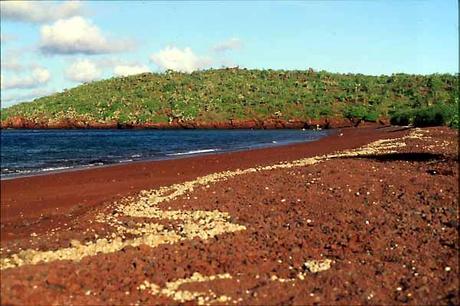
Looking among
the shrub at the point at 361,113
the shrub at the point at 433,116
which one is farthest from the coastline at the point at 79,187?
the shrub at the point at 361,113

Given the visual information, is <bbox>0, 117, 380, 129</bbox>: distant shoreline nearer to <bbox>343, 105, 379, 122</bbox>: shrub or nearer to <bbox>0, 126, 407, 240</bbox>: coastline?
<bbox>343, 105, 379, 122</bbox>: shrub

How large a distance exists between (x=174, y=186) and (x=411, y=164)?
868cm

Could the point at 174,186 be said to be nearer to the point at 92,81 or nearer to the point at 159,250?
the point at 159,250

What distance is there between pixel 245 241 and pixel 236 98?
98297mm

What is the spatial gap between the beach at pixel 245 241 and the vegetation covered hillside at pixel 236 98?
77357mm

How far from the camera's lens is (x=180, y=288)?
8.98 m

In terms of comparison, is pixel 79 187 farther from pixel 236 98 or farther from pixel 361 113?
pixel 236 98

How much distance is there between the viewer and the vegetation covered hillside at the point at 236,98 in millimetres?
99438

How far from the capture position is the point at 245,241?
11164 millimetres

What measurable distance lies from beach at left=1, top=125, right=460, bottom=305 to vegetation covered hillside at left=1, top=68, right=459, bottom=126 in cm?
7736

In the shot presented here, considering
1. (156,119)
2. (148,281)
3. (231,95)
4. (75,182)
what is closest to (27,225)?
(148,281)

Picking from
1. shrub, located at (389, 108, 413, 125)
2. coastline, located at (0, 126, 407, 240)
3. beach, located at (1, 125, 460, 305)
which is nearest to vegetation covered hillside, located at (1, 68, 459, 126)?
shrub, located at (389, 108, 413, 125)

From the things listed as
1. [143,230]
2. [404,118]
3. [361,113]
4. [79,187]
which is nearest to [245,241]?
[143,230]

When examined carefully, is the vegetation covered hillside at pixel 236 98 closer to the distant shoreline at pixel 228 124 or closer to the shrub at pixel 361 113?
the shrub at pixel 361 113
